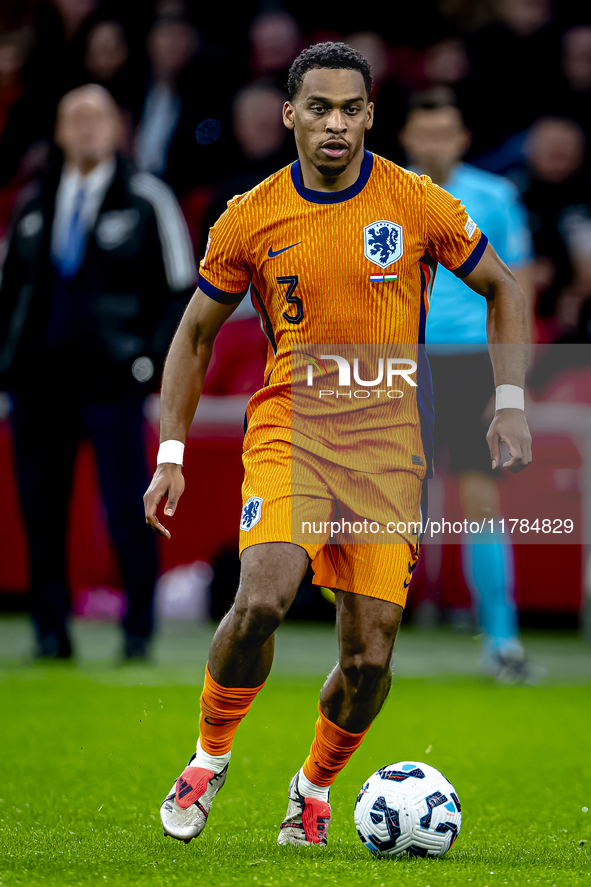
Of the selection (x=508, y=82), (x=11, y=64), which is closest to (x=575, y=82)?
(x=508, y=82)

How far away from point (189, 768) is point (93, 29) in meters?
9.27

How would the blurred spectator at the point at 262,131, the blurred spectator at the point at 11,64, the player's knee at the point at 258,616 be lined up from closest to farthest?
1. the player's knee at the point at 258,616
2. the blurred spectator at the point at 262,131
3. the blurred spectator at the point at 11,64

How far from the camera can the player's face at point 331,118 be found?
2.93 m

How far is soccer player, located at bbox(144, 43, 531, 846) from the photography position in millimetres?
2895

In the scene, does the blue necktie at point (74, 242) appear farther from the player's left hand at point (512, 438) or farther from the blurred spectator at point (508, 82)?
the blurred spectator at point (508, 82)

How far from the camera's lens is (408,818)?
2816mm

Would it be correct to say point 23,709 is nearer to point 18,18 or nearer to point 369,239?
point 369,239

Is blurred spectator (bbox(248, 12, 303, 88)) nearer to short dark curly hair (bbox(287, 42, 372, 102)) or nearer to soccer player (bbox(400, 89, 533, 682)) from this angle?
soccer player (bbox(400, 89, 533, 682))

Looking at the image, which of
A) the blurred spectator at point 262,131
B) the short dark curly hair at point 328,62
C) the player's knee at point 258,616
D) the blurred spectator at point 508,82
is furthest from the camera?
the blurred spectator at point 508,82

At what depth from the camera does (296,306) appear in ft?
9.77

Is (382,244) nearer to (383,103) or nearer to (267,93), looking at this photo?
(267,93)

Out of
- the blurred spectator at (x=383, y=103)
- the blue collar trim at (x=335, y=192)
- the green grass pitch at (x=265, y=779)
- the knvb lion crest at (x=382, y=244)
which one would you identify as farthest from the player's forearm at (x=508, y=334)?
the blurred spectator at (x=383, y=103)

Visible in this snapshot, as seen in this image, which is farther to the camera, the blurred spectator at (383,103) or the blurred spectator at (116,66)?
the blurred spectator at (116,66)

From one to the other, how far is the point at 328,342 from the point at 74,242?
364cm
